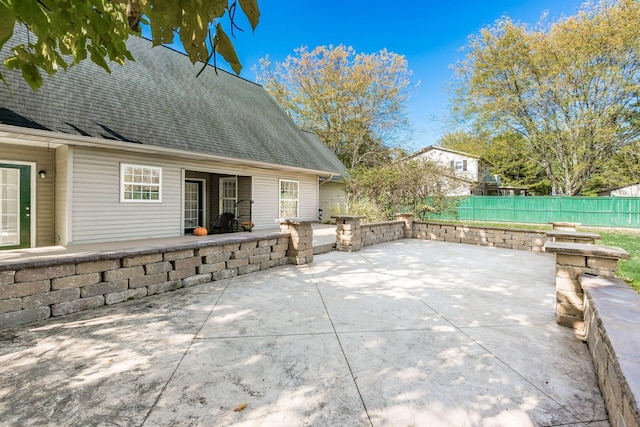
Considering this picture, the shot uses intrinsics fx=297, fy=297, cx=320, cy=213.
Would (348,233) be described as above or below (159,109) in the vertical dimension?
below

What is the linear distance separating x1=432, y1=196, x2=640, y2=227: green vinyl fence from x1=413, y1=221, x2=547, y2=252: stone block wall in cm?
160

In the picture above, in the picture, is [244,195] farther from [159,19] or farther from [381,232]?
[159,19]

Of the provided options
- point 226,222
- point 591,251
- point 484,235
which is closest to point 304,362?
point 591,251

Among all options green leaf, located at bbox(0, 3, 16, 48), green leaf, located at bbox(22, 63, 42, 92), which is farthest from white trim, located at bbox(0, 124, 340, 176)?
green leaf, located at bbox(0, 3, 16, 48)

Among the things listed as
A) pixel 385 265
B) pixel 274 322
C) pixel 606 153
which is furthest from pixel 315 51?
pixel 274 322

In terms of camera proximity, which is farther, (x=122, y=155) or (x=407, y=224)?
(x=407, y=224)

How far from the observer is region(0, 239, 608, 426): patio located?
73.5 inches

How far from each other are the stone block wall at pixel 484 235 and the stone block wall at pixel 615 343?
5.74 meters

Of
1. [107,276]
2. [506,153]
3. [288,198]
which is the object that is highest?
[506,153]

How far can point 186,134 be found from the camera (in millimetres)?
8406

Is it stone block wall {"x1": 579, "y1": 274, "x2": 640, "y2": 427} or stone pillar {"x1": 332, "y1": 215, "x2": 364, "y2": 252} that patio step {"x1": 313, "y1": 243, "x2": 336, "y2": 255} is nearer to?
stone pillar {"x1": 332, "y1": 215, "x2": 364, "y2": 252}

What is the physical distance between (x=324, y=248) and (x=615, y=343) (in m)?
6.04

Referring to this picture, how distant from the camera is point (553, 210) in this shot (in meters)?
14.8

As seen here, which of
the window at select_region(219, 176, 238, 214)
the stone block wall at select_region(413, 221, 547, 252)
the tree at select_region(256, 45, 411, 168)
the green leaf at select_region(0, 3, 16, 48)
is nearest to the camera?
the green leaf at select_region(0, 3, 16, 48)
